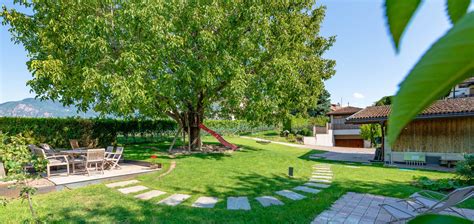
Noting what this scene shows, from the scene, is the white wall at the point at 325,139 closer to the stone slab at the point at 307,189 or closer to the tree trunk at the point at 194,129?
the tree trunk at the point at 194,129

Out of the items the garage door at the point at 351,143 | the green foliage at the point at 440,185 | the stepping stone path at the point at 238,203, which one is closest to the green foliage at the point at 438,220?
the stepping stone path at the point at 238,203

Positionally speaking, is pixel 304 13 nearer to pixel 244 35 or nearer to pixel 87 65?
pixel 244 35

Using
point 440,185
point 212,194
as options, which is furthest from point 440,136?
point 212,194

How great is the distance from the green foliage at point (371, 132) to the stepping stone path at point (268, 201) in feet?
73.7

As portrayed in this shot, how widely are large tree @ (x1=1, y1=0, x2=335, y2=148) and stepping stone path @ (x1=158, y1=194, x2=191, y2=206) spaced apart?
404 cm

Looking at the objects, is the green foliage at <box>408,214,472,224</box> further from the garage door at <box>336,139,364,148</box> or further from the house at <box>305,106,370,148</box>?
the garage door at <box>336,139,364,148</box>

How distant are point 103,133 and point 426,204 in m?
15.0

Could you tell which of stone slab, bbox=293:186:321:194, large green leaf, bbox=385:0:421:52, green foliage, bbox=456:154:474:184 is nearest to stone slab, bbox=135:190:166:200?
stone slab, bbox=293:186:321:194

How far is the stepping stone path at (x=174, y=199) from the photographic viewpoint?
645cm

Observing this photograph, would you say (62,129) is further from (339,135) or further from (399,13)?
(339,135)

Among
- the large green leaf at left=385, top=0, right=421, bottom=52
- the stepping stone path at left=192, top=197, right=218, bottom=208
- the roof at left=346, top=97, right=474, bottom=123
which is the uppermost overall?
the roof at left=346, top=97, right=474, bottom=123

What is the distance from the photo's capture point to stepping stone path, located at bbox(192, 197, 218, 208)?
632cm

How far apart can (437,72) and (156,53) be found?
1128 cm

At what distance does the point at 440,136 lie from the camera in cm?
1368
